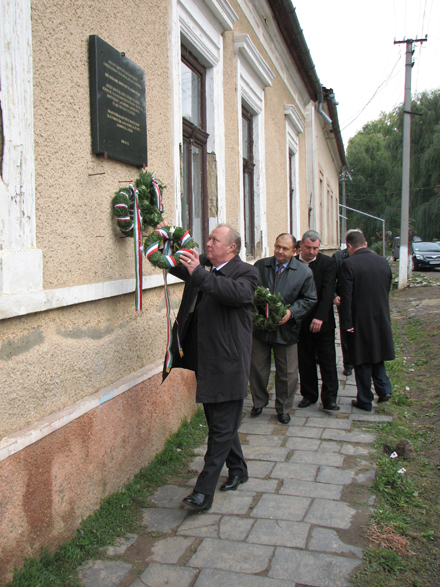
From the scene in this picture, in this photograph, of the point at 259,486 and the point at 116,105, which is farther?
the point at 259,486

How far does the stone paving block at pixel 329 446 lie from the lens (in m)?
4.12

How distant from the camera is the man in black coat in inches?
190

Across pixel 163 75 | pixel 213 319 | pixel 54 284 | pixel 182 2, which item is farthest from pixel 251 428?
pixel 182 2

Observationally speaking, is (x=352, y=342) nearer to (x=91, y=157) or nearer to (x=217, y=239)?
(x=217, y=239)

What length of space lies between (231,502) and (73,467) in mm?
1019

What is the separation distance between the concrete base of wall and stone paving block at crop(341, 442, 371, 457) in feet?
4.57

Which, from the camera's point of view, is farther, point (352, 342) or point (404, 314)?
point (404, 314)

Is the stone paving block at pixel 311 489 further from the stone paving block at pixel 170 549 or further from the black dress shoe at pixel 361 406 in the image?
the black dress shoe at pixel 361 406

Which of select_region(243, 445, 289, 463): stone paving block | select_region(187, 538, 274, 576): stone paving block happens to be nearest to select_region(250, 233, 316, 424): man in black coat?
select_region(243, 445, 289, 463): stone paving block

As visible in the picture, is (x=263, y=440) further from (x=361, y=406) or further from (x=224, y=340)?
(x=224, y=340)

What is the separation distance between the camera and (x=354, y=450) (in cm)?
410

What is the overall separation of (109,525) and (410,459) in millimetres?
2255

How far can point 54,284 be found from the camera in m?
2.82

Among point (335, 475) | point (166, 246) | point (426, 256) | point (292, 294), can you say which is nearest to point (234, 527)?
point (335, 475)
